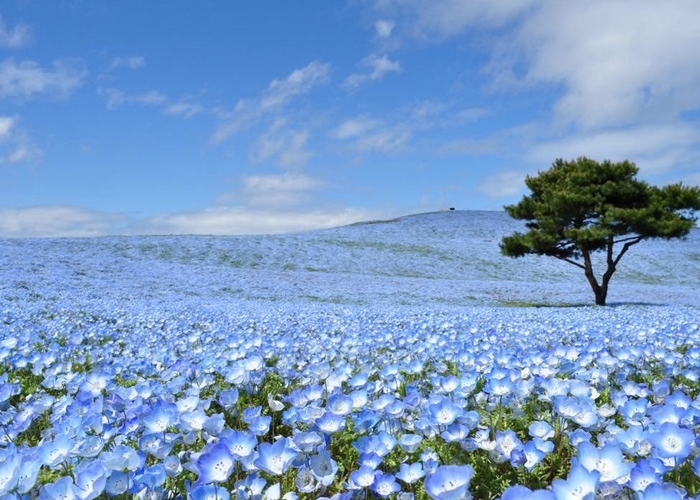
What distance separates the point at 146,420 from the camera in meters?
2.62

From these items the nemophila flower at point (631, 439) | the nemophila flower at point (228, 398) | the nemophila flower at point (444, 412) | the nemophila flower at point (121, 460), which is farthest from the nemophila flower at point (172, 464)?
the nemophila flower at point (631, 439)

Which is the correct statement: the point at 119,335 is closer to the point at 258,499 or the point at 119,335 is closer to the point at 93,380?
the point at 93,380

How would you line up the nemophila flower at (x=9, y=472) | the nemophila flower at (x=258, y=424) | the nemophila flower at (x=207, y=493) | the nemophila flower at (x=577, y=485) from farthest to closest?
the nemophila flower at (x=258, y=424) < the nemophila flower at (x=207, y=493) < the nemophila flower at (x=9, y=472) < the nemophila flower at (x=577, y=485)

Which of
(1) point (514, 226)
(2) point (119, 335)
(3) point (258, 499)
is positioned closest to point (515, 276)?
(1) point (514, 226)

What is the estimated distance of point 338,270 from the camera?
34.4 metres

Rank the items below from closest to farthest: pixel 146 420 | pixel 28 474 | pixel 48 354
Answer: pixel 28 474
pixel 146 420
pixel 48 354

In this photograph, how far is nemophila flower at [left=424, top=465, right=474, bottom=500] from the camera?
5.46ft

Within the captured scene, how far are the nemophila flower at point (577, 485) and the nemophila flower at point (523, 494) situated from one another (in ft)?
0.40

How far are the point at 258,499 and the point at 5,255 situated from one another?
30.2m

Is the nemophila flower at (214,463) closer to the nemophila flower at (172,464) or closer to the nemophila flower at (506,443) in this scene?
the nemophila flower at (172,464)

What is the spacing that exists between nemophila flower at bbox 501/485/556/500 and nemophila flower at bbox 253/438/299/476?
0.85 metres

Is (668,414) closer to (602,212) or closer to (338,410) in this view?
(338,410)

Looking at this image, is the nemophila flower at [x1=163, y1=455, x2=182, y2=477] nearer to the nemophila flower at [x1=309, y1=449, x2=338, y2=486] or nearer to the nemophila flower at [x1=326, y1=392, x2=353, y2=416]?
the nemophila flower at [x1=309, y1=449, x2=338, y2=486]

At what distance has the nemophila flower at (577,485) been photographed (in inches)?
63.9
